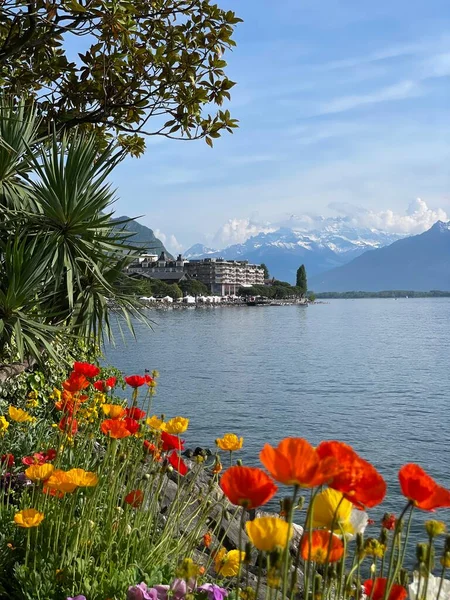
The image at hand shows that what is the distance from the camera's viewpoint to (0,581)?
9.30 feet

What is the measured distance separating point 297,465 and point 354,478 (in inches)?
7.5

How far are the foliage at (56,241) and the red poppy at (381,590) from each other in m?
4.44

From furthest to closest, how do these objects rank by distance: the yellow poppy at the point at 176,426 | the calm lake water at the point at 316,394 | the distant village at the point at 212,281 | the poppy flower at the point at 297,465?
1. the distant village at the point at 212,281
2. the calm lake water at the point at 316,394
3. the yellow poppy at the point at 176,426
4. the poppy flower at the point at 297,465

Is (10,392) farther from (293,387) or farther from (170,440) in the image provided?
(293,387)

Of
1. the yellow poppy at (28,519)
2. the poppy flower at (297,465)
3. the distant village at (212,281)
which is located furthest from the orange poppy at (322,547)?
the distant village at (212,281)

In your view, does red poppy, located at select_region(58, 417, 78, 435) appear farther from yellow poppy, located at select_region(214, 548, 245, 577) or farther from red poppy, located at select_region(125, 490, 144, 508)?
yellow poppy, located at select_region(214, 548, 245, 577)

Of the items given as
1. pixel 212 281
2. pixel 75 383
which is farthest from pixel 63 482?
pixel 212 281

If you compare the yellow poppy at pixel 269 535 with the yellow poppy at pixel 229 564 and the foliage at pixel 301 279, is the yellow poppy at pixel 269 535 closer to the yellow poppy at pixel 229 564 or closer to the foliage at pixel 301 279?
the yellow poppy at pixel 229 564

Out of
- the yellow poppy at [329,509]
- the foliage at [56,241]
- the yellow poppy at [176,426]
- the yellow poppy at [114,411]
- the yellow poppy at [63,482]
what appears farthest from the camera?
the foliage at [56,241]

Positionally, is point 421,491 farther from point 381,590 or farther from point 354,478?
point 381,590

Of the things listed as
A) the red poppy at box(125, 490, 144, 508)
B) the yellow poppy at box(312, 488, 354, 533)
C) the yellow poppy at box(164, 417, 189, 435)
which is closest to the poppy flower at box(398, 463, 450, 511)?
the yellow poppy at box(312, 488, 354, 533)

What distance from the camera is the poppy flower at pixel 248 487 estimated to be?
1347 millimetres

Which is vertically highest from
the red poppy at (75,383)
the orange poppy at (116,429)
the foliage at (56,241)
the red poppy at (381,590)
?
the foliage at (56,241)

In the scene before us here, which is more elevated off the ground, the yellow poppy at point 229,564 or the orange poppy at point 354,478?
the orange poppy at point 354,478
